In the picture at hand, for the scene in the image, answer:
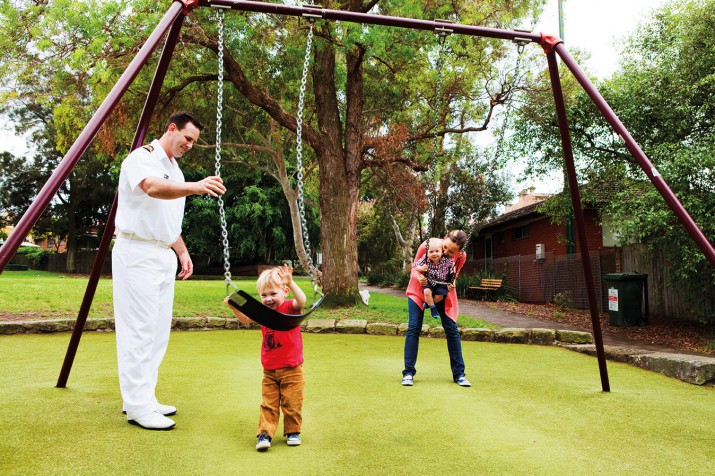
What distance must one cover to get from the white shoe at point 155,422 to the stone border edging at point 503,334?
501cm

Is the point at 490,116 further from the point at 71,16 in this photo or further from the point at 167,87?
the point at 71,16

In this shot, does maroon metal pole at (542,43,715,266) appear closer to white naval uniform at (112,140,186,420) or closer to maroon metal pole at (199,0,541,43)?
maroon metal pole at (199,0,541,43)

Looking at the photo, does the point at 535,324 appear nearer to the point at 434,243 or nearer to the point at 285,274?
the point at 434,243

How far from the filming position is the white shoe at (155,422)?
140 inches

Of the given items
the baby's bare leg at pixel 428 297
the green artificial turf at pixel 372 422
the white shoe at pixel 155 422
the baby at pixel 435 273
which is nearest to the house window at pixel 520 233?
the green artificial turf at pixel 372 422

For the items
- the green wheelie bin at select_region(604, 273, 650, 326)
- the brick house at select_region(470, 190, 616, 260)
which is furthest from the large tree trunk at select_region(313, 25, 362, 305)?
the brick house at select_region(470, 190, 616, 260)

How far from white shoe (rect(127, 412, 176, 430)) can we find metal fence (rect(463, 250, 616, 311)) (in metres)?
11.6

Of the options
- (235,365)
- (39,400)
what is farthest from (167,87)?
(39,400)

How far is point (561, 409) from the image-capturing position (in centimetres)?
438

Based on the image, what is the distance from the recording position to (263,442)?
3.20 m

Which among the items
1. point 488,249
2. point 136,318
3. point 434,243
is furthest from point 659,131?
point 488,249

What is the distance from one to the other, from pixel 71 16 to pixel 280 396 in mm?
10215

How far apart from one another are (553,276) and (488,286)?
314 centimetres

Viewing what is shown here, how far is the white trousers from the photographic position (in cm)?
368
